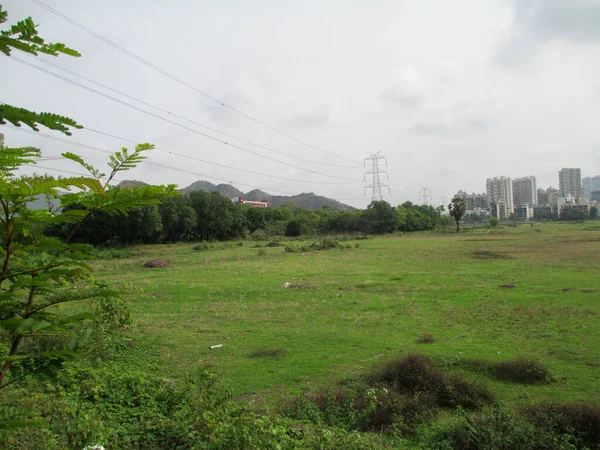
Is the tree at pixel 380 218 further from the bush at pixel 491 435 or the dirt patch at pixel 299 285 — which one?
the bush at pixel 491 435

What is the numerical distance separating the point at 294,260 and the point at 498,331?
1993cm

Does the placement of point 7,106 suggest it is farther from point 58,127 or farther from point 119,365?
point 119,365

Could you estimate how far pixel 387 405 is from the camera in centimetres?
598

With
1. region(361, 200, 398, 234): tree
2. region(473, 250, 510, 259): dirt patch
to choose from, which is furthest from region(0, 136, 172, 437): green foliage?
region(361, 200, 398, 234): tree

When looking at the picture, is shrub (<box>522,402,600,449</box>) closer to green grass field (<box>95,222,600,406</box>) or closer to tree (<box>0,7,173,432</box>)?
green grass field (<box>95,222,600,406</box>)

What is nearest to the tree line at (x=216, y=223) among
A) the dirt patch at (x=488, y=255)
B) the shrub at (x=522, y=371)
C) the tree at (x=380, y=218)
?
the tree at (x=380, y=218)

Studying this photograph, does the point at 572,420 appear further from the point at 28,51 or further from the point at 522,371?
the point at 28,51

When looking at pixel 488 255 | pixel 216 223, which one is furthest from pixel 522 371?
pixel 216 223

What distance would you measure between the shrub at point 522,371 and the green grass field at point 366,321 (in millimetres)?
215

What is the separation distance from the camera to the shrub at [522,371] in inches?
282

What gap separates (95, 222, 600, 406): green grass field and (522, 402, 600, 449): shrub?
2.84 ft

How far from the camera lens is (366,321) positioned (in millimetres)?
11758

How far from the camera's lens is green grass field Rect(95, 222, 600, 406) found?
7738mm

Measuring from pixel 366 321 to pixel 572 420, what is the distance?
264 inches
